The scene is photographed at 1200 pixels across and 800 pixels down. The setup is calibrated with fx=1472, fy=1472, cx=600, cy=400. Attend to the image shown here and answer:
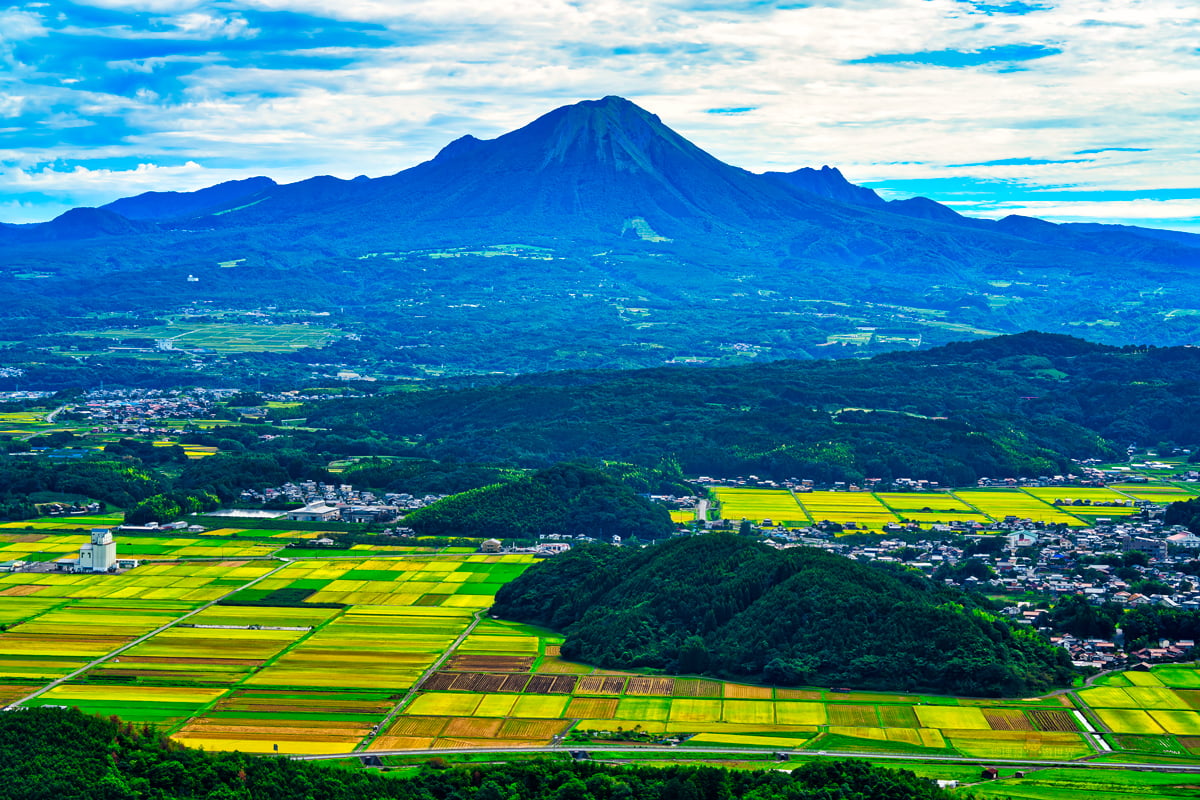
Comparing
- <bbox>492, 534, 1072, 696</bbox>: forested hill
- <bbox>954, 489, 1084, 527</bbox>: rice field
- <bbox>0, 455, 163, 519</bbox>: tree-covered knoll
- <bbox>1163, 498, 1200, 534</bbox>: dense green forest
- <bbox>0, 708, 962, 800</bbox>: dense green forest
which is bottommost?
<bbox>954, 489, 1084, 527</bbox>: rice field

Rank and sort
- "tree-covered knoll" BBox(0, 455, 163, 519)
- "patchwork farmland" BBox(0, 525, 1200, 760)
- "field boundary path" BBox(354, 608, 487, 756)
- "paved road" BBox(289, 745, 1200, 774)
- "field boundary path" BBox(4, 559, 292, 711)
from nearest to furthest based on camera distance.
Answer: "paved road" BBox(289, 745, 1200, 774) < "field boundary path" BBox(354, 608, 487, 756) < "patchwork farmland" BBox(0, 525, 1200, 760) < "field boundary path" BBox(4, 559, 292, 711) < "tree-covered knoll" BBox(0, 455, 163, 519)

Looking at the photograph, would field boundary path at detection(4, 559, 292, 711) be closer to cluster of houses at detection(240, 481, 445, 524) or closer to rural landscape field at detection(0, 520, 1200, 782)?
rural landscape field at detection(0, 520, 1200, 782)

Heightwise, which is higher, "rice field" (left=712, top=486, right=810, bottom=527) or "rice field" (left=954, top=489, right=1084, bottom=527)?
"rice field" (left=712, top=486, right=810, bottom=527)

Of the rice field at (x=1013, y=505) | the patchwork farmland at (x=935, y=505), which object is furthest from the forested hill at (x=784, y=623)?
the rice field at (x=1013, y=505)

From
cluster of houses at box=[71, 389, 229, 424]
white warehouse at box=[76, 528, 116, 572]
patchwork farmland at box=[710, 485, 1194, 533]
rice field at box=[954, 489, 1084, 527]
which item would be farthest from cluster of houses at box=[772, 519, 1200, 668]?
cluster of houses at box=[71, 389, 229, 424]

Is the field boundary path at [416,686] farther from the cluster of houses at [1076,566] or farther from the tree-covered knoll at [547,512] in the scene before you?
the cluster of houses at [1076,566]

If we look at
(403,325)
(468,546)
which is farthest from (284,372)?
(468,546)

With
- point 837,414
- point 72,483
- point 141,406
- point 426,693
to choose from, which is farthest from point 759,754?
point 141,406
